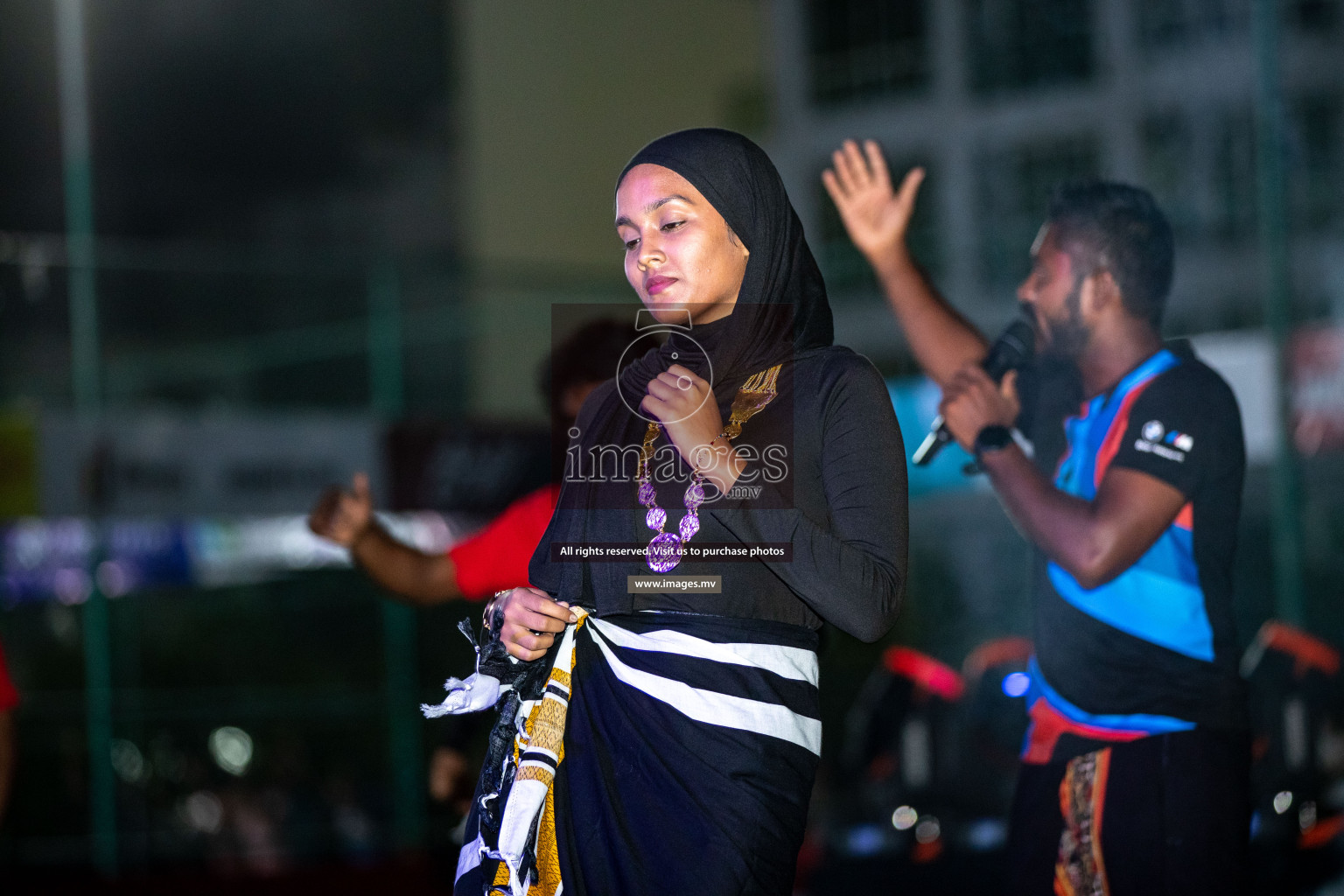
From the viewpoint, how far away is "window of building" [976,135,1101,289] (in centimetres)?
526

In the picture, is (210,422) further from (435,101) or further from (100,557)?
(435,101)

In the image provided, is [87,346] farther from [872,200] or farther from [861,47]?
[861,47]

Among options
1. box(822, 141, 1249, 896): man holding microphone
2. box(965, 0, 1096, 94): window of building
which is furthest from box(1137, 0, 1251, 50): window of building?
box(822, 141, 1249, 896): man holding microphone

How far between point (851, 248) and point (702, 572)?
18.3ft

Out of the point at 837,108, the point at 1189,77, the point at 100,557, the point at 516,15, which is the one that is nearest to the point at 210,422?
the point at 100,557

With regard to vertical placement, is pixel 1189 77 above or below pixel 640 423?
above

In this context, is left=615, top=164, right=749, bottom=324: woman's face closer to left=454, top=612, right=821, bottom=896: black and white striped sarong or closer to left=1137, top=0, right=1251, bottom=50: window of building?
left=454, top=612, right=821, bottom=896: black and white striped sarong

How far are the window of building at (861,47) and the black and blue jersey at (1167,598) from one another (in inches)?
352

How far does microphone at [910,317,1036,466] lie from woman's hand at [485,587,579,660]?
3.64 ft

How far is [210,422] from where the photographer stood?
7.07 meters

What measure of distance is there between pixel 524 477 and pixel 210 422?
1.59m

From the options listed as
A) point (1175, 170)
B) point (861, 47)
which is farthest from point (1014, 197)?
point (861, 47)

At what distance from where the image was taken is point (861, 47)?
14.9 metres

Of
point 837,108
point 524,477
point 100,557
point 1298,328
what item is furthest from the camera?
point 837,108
